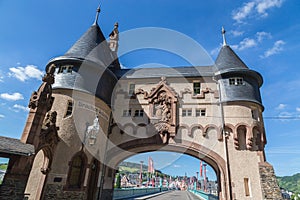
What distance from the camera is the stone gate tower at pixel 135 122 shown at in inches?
466

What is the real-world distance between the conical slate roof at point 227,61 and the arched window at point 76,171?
13.3m

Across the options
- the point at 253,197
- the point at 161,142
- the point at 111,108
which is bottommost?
the point at 253,197

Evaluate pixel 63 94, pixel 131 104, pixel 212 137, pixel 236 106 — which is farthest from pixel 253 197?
pixel 63 94

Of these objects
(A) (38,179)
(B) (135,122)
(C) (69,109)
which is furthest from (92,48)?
(A) (38,179)

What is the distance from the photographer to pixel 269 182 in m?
12.4

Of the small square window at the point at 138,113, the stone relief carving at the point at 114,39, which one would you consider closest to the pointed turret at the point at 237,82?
the small square window at the point at 138,113

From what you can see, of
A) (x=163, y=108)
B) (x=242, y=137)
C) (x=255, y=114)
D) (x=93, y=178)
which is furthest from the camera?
(x=163, y=108)

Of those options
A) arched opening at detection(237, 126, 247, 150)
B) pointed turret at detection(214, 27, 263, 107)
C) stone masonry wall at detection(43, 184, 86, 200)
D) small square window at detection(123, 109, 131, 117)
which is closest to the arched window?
stone masonry wall at detection(43, 184, 86, 200)

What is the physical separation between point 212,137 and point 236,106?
3075 millimetres

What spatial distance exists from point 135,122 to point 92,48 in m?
7.36

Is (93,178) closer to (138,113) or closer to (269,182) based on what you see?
(138,113)

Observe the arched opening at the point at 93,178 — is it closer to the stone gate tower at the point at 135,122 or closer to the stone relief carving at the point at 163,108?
the stone gate tower at the point at 135,122

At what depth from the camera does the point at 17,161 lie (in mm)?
8234

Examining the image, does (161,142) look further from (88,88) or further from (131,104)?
(88,88)
